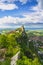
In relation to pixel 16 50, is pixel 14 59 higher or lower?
lower

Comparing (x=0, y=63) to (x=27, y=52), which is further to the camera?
(x=27, y=52)

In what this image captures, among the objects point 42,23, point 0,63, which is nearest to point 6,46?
point 0,63

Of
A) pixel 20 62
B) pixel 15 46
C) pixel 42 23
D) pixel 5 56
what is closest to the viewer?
pixel 20 62

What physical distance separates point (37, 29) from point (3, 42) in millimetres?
8758

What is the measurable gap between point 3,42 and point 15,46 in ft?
1.45

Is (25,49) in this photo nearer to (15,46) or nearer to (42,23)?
(15,46)

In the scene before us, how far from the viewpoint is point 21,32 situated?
10.9m

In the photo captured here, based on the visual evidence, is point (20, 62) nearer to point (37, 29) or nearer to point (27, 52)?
point (27, 52)

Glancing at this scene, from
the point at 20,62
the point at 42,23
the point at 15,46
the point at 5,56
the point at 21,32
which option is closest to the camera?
the point at 20,62

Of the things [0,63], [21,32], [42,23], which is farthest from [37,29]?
[0,63]

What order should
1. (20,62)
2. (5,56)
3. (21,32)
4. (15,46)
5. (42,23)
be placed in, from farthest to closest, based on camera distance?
(42,23), (21,32), (15,46), (5,56), (20,62)

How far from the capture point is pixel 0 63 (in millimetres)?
8727

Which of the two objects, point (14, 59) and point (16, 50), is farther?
A: point (16, 50)

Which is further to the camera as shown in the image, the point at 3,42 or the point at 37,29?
the point at 37,29
